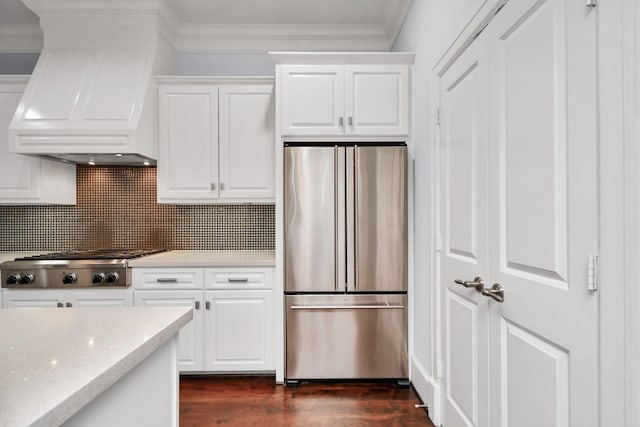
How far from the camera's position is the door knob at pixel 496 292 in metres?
1.45

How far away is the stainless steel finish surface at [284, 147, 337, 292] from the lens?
2635 millimetres

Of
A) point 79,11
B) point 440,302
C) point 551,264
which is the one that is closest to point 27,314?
point 551,264

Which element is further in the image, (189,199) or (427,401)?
(189,199)

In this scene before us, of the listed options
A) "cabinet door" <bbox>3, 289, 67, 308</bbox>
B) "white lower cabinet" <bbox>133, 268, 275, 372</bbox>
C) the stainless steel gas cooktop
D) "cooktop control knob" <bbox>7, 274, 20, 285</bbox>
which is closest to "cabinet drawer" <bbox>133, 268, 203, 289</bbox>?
"white lower cabinet" <bbox>133, 268, 275, 372</bbox>

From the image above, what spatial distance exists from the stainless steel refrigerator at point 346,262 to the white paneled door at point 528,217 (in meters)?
0.75

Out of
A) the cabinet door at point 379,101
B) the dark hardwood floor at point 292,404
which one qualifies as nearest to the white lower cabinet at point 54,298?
the dark hardwood floor at point 292,404

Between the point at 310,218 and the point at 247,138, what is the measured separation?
2.92ft

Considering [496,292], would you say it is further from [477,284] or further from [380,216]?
[380,216]

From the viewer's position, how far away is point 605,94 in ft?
3.08

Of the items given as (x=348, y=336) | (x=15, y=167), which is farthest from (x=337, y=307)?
(x=15, y=167)

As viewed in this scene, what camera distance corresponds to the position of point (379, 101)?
107 inches

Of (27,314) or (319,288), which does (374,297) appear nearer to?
(319,288)

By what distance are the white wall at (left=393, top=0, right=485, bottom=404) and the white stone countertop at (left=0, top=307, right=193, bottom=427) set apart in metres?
1.65

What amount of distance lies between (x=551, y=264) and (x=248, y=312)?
2101 mm
